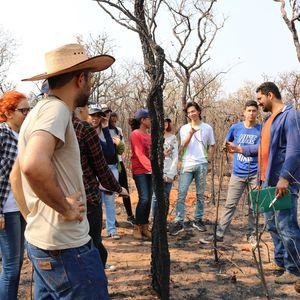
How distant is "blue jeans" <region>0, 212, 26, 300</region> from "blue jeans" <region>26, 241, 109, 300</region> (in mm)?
825

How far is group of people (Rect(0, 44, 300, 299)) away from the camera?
54.8 inches

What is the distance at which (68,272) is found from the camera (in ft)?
4.72

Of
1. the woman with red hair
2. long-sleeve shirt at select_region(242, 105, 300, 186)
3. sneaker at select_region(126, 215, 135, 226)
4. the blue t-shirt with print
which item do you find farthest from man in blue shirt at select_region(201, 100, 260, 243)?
the woman with red hair

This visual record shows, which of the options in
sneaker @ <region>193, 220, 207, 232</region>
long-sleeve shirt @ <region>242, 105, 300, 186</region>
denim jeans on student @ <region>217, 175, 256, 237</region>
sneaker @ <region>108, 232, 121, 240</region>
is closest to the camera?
long-sleeve shirt @ <region>242, 105, 300, 186</region>

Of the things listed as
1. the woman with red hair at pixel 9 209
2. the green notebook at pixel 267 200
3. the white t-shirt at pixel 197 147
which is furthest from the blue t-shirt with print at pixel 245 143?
the woman with red hair at pixel 9 209

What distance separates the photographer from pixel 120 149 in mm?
4148

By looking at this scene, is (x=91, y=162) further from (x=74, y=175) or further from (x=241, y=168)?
(x=241, y=168)

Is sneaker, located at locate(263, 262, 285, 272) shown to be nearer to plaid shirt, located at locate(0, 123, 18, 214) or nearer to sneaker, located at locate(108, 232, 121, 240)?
sneaker, located at locate(108, 232, 121, 240)

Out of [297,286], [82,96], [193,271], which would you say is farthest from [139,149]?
[82,96]

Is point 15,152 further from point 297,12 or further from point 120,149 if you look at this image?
point 297,12

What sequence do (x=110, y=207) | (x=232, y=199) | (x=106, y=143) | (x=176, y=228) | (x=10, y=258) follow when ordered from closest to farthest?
(x=10, y=258), (x=106, y=143), (x=232, y=199), (x=110, y=207), (x=176, y=228)

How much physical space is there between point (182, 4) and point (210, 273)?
42.9ft

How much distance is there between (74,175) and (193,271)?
2363 millimetres

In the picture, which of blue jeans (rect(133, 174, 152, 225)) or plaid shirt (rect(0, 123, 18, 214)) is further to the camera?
blue jeans (rect(133, 174, 152, 225))
